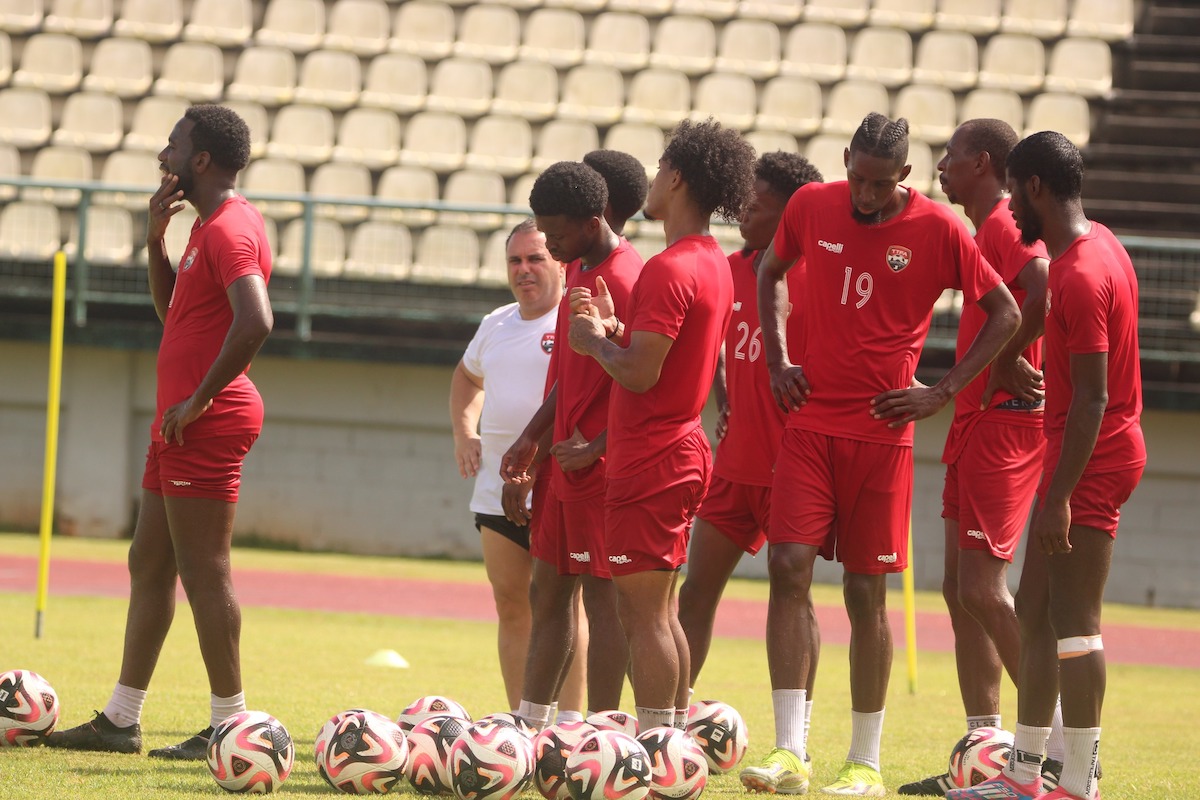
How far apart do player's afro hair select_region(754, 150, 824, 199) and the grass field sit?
2.59 metres

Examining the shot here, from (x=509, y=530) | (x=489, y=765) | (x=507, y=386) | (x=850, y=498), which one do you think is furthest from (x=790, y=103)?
(x=489, y=765)

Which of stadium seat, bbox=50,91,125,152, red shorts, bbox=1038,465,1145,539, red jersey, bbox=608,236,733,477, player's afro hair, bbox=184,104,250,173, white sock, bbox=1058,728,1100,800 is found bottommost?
white sock, bbox=1058,728,1100,800

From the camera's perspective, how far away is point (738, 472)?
264 inches

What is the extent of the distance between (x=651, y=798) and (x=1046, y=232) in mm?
2442

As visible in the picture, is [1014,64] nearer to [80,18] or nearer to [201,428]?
[80,18]

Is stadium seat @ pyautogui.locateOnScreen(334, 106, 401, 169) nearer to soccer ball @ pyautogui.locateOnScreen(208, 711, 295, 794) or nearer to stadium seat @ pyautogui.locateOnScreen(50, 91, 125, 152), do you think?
stadium seat @ pyautogui.locateOnScreen(50, 91, 125, 152)

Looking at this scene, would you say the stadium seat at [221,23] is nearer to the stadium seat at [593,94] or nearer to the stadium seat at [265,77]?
the stadium seat at [265,77]

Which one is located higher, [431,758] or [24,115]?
[24,115]

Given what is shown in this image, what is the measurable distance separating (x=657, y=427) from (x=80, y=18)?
15.4 metres

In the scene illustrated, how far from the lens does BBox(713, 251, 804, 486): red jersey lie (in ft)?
22.0

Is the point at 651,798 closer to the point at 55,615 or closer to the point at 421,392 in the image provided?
the point at 55,615

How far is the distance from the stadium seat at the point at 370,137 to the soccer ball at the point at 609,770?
12728 millimetres

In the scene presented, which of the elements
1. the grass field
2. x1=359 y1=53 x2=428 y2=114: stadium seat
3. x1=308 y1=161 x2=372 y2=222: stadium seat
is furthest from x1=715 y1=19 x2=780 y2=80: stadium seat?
the grass field

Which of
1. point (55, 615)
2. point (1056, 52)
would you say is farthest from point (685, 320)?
point (1056, 52)
